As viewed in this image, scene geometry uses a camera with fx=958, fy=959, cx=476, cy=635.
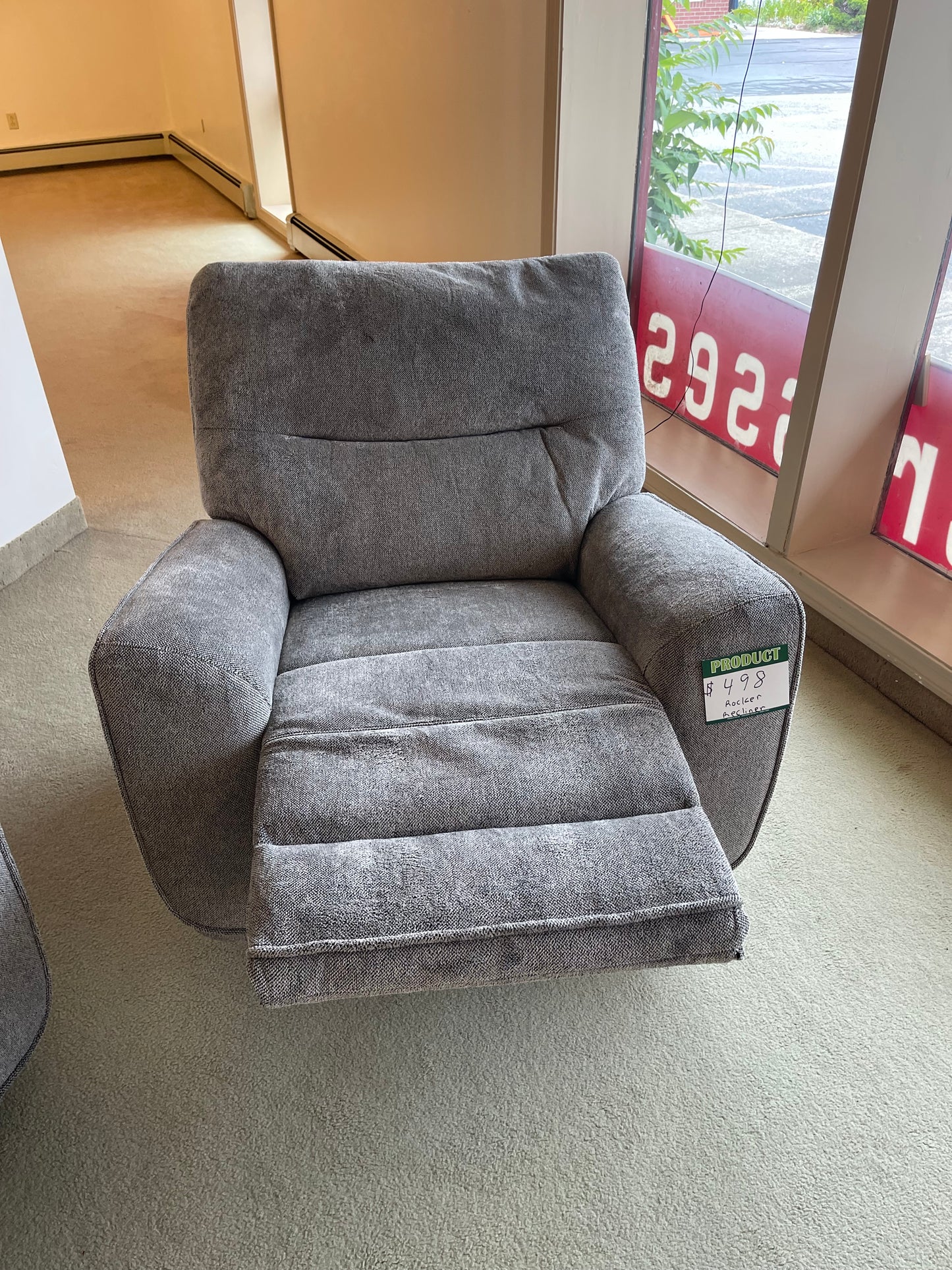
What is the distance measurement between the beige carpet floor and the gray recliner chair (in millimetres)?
218

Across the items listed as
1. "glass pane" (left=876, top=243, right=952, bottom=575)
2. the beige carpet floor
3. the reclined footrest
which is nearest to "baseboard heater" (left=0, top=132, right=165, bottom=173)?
the beige carpet floor

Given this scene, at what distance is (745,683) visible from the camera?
1.38 meters

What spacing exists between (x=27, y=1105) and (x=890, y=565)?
6.49 feet

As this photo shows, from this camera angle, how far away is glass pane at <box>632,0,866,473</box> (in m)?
2.27

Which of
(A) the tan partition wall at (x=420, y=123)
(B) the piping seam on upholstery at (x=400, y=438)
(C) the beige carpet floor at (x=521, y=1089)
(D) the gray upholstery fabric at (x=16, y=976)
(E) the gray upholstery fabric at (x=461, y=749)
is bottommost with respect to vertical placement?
(C) the beige carpet floor at (x=521, y=1089)

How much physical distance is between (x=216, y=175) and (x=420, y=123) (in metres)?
3.14

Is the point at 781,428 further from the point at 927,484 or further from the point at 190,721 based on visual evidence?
the point at 190,721

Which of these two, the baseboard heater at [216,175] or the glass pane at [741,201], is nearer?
the glass pane at [741,201]

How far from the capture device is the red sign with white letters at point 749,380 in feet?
6.96

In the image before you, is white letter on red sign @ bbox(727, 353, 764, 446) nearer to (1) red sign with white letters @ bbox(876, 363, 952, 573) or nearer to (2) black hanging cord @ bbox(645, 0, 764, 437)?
(2) black hanging cord @ bbox(645, 0, 764, 437)

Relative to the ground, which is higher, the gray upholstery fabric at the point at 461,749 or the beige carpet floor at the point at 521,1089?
the gray upholstery fabric at the point at 461,749

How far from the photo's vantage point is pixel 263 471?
170 centimetres

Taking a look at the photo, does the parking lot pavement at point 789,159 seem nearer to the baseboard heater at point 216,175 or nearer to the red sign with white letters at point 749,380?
the red sign with white letters at point 749,380

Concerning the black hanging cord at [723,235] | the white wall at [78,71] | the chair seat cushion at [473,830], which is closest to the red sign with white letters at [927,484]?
the black hanging cord at [723,235]
